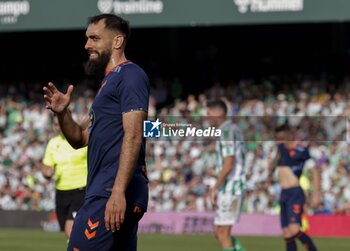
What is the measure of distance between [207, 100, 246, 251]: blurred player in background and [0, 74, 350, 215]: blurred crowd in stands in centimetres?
809

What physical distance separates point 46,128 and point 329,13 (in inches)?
354

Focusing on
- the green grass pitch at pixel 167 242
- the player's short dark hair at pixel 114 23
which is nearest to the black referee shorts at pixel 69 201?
the green grass pitch at pixel 167 242

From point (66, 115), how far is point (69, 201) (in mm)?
6807

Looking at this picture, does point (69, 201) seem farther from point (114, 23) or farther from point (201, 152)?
point (201, 152)

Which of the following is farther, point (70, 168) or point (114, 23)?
point (70, 168)

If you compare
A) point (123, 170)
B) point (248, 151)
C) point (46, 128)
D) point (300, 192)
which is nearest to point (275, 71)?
point (248, 151)

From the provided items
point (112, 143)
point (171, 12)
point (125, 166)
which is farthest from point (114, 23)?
point (171, 12)

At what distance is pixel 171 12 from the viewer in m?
25.0

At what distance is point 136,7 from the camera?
2534 cm

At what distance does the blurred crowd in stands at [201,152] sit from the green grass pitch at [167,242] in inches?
60.7

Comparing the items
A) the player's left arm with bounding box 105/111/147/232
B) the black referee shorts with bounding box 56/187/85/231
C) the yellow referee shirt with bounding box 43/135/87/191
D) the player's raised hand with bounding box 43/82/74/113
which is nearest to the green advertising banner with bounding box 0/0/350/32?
the yellow referee shirt with bounding box 43/135/87/191

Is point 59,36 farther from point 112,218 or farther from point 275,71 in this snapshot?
point 112,218

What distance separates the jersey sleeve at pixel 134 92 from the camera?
6035 mm

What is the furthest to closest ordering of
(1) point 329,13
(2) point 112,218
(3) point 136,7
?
(3) point 136,7 < (1) point 329,13 < (2) point 112,218
